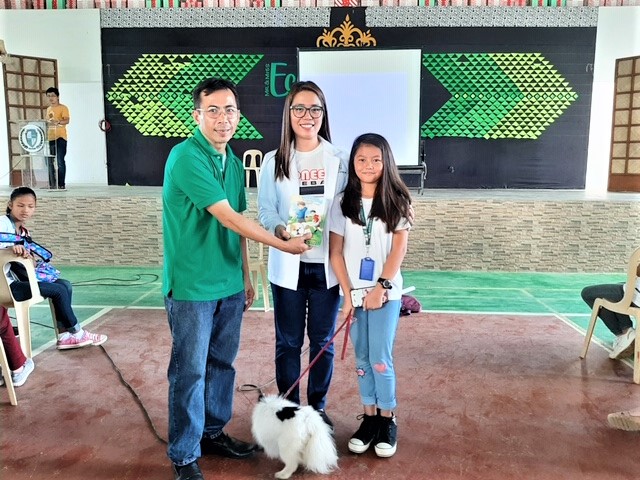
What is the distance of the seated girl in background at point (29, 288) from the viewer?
10.9 feet

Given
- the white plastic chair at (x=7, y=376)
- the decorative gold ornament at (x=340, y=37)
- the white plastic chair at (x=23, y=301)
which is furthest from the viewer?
the decorative gold ornament at (x=340, y=37)

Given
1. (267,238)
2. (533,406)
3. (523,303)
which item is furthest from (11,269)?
(523,303)

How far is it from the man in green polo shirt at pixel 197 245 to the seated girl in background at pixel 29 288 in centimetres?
183

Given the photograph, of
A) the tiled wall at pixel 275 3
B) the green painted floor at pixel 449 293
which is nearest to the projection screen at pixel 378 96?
the tiled wall at pixel 275 3

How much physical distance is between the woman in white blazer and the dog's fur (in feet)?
0.88

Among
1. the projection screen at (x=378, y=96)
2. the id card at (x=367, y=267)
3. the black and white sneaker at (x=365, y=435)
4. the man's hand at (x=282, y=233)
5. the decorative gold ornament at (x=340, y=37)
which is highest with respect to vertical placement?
the decorative gold ornament at (x=340, y=37)

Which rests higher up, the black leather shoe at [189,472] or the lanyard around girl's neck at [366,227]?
the lanyard around girl's neck at [366,227]

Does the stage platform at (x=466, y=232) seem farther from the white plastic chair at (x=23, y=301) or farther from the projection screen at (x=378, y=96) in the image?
the white plastic chair at (x=23, y=301)

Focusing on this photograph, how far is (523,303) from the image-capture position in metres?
Answer: 4.89

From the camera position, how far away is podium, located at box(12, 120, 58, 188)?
26.5 ft

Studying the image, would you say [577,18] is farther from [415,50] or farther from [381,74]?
[381,74]

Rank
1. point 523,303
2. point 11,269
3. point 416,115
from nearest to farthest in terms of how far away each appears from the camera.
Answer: point 11,269 < point 523,303 < point 416,115

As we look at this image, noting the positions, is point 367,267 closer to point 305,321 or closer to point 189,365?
point 305,321

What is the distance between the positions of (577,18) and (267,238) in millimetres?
8715
